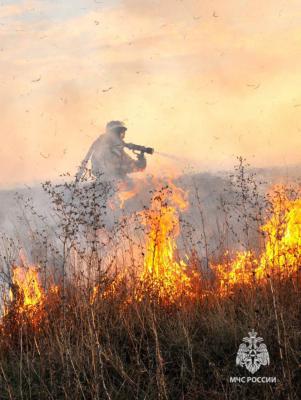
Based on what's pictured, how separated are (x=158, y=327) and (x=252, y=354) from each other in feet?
3.06

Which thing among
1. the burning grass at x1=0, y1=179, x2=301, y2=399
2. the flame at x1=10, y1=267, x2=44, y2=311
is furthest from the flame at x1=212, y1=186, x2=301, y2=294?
the flame at x1=10, y1=267, x2=44, y2=311

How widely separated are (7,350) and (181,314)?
152 cm

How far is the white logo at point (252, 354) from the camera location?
12.4 ft

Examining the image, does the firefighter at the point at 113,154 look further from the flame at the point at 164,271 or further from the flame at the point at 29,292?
the flame at the point at 29,292

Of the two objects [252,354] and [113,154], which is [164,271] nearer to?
[252,354]

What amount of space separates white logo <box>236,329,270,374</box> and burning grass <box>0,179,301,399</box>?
0.22ft

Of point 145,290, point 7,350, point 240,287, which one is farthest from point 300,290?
point 7,350

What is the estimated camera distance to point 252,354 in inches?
153

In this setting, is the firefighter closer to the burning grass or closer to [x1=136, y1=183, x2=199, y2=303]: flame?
[x1=136, y1=183, x2=199, y2=303]: flame

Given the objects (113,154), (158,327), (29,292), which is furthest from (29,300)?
(113,154)

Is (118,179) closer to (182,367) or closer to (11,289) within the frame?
(11,289)

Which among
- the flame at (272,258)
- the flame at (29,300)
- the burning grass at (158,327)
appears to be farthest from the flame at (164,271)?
the flame at (29,300)

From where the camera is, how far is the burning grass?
3691 millimetres

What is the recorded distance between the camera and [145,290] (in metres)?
5.08
